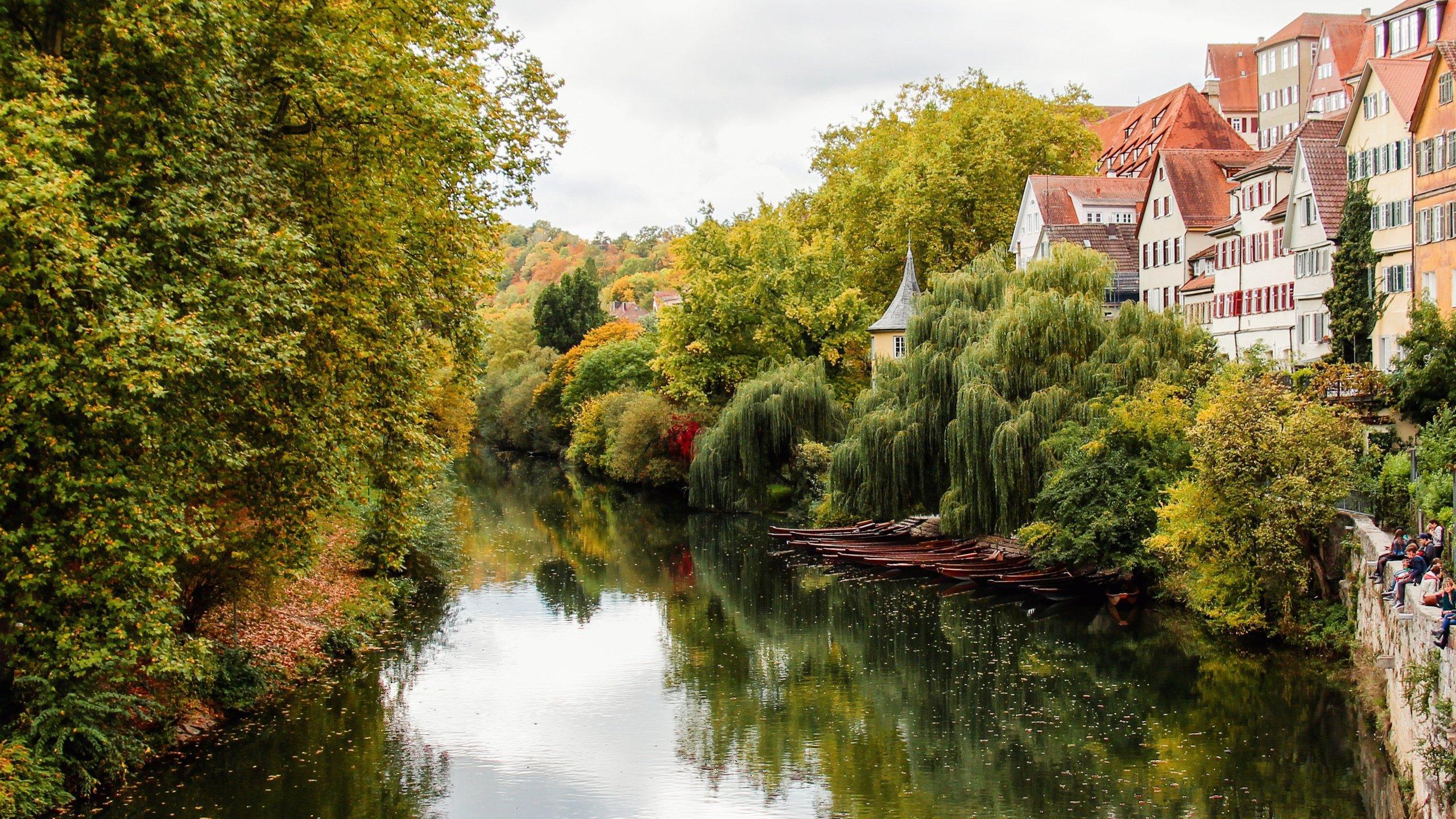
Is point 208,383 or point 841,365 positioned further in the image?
point 841,365

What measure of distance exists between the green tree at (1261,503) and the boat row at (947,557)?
15.9 ft

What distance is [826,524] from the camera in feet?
148

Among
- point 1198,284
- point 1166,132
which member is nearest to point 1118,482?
point 1198,284

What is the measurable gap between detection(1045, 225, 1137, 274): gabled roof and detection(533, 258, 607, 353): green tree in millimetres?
44494

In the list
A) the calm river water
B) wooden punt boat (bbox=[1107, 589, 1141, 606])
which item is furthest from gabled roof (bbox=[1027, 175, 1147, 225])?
the calm river water

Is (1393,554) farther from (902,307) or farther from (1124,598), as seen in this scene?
(902,307)

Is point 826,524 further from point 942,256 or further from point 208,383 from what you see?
point 208,383

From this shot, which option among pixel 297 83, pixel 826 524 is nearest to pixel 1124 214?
pixel 826 524

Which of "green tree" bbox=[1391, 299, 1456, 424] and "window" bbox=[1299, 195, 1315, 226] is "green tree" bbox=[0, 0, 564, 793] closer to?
"green tree" bbox=[1391, 299, 1456, 424]

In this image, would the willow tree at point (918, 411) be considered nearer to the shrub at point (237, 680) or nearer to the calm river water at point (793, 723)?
the calm river water at point (793, 723)

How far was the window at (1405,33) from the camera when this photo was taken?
50.5 metres

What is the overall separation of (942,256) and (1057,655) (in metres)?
35.7

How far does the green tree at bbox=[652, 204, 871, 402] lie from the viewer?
5747 cm

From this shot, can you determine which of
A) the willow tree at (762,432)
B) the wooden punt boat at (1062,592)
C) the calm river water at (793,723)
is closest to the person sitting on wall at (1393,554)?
the calm river water at (793,723)
